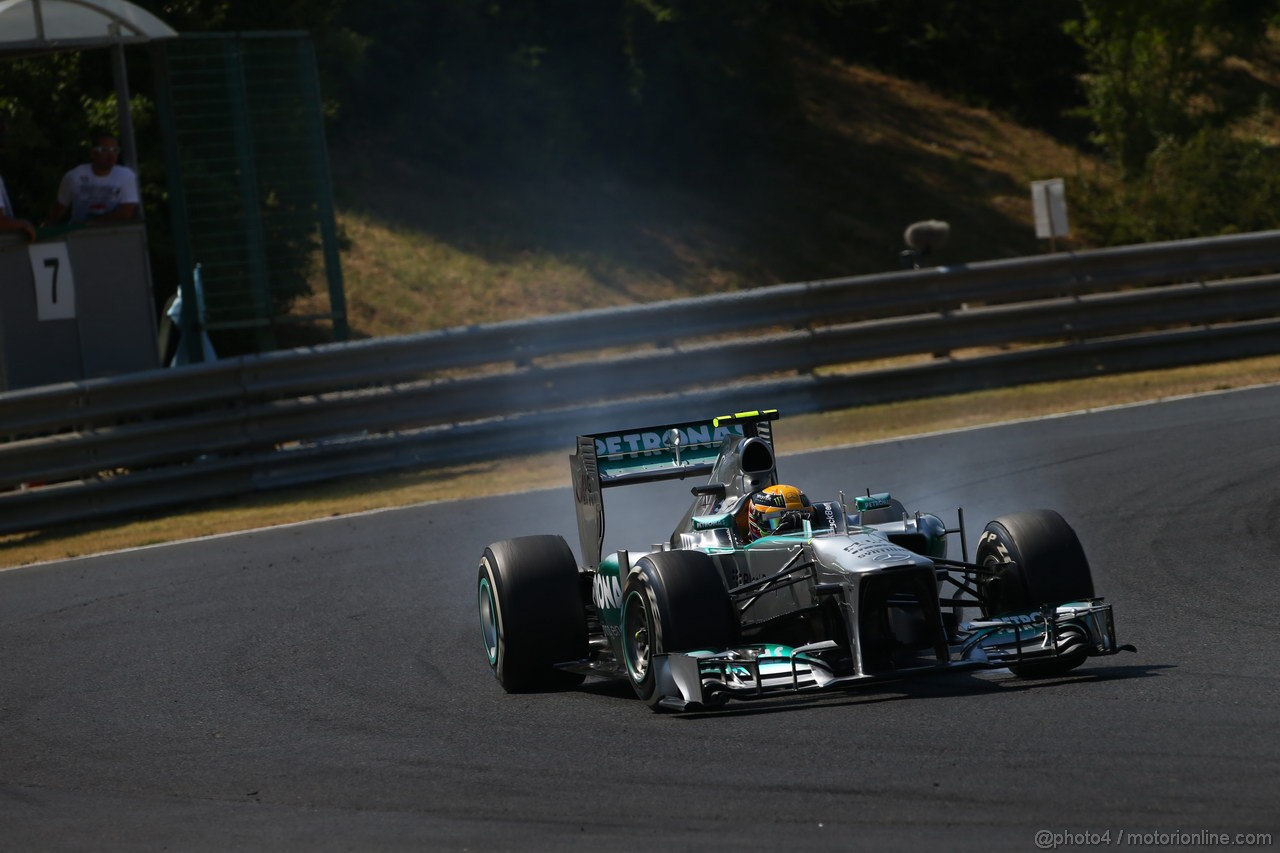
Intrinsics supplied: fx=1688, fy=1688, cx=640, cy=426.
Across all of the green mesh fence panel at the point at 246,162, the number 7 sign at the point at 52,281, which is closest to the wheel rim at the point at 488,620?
the number 7 sign at the point at 52,281

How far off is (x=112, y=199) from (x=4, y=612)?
5735mm

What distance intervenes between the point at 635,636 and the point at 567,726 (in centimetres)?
58

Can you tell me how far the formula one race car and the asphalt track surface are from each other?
0.47ft

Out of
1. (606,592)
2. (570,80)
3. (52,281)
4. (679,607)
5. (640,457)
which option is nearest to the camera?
(679,607)

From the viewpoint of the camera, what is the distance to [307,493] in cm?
1371

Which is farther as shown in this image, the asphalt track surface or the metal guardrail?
the metal guardrail

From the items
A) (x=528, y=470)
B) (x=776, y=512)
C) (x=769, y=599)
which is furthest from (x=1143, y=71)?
(x=769, y=599)

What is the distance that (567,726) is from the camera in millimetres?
6676

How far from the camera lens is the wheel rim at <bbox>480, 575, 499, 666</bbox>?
7691mm

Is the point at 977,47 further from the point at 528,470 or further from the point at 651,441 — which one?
the point at 651,441

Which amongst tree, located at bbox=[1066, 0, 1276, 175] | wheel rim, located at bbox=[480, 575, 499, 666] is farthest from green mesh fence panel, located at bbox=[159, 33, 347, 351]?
tree, located at bbox=[1066, 0, 1276, 175]

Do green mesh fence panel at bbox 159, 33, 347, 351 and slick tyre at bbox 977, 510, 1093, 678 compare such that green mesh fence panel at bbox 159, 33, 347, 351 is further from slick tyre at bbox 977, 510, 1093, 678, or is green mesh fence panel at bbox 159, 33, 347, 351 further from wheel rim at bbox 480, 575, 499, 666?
slick tyre at bbox 977, 510, 1093, 678

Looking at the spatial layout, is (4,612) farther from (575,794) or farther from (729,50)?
(729,50)

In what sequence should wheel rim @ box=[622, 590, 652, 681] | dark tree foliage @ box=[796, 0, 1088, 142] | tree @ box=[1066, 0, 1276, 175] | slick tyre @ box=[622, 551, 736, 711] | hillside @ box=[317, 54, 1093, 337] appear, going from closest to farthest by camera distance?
slick tyre @ box=[622, 551, 736, 711] → wheel rim @ box=[622, 590, 652, 681] → hillside @ box=[317, 54, 1093, 337] → tree @ box=[1066, 0, 1276, 175] → dark tree foliage @ box=[796, 0, 1088, 142]
